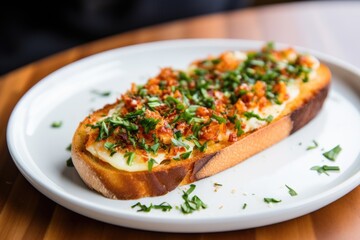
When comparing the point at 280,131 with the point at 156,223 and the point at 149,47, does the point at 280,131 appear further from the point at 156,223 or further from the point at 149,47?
the point at 149,47

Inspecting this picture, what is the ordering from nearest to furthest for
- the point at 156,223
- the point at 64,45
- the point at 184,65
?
the point at 156,223, the point at 184,65, the point at 64,45

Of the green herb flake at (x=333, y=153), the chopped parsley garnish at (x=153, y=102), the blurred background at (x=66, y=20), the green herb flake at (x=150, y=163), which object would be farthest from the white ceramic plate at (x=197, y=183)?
the blurred background at (x=66, y=20)

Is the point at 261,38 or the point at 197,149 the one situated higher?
the point at 197,149

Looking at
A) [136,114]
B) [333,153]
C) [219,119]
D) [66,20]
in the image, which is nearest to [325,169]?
[333,153]

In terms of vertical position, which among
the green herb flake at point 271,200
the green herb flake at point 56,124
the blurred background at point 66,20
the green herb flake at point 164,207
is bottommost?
the blurred background at point 66,20

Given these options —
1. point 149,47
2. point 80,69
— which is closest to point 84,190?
point 80,69

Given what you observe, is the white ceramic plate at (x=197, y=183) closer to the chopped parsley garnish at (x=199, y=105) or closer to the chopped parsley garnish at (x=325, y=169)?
the chopped parsley garnish at (x=325, y=169)

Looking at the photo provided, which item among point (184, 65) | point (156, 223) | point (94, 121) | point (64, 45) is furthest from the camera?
point (64, 45)
